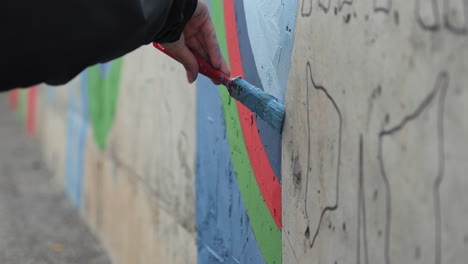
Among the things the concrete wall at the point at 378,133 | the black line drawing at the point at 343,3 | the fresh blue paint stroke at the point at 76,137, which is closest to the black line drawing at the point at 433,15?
the concrete wall at the point at 378,133

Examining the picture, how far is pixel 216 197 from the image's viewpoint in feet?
9.64

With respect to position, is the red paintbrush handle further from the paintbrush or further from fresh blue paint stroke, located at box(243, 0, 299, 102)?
fresh blue paint stroke, located at box(243, 0, 299, 102)

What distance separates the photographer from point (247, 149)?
2.56 meters

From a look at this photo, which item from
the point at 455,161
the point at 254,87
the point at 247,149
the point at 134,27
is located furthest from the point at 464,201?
the point at 247,149

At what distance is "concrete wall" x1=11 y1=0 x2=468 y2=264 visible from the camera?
54.0 inches

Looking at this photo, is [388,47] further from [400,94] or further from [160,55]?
[160,55]

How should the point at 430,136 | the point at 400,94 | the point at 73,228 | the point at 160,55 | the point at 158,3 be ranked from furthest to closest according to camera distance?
the point at 73,228
the point at 160,55
the point at 158,3
the point at 400,94
the point at 430,136

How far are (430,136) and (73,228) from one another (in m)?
5.35

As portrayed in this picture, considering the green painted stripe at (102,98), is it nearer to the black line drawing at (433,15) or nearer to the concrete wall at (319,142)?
the concrete wall at (319,142)

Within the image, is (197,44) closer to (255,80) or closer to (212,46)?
(212,46)

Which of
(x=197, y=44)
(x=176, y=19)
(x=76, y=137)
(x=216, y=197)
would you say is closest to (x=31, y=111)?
(x=76, y=137)

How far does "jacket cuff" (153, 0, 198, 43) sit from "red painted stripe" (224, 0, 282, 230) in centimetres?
56

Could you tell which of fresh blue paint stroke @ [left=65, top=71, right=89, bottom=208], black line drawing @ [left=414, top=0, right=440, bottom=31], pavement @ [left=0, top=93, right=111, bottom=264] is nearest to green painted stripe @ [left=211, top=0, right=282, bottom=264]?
black line drawing @ [left=414, top=0, right=440, bottom=31]

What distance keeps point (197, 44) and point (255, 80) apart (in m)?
0.28
